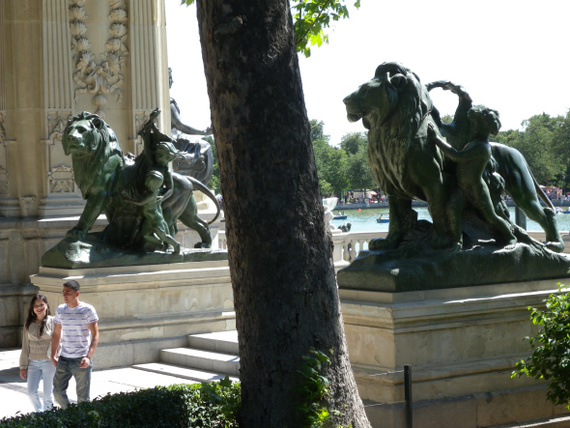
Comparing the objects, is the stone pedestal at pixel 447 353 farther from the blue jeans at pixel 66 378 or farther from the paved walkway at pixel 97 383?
the paved walkway at pixel 97 383

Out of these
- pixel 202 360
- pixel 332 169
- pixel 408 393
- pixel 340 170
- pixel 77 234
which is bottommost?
pixel 202 360

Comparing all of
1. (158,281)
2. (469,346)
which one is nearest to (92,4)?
(158,281)

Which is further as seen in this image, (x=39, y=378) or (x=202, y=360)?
(x=202, y=360)

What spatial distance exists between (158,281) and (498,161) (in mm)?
5583

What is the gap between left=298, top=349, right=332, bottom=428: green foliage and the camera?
629cm

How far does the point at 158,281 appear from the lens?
13.3 metres

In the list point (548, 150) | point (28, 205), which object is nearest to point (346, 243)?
point (28, 205)

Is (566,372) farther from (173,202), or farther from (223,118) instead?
(173,202)

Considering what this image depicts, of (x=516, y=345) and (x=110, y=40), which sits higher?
(x=110, y=40)

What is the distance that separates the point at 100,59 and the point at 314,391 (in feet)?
35.8

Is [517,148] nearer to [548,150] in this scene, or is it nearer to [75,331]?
[548,150]

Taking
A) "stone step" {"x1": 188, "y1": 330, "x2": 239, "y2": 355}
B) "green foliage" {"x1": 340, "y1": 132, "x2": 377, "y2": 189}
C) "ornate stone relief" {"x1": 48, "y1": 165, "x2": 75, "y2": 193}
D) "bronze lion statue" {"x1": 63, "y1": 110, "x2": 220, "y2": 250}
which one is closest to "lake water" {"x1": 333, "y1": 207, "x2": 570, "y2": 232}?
"green foliage" {"x1": 340, "y1": 132, "x2": 377, "y2": 189}

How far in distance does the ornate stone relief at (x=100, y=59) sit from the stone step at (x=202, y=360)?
5023 mm

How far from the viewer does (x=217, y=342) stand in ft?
41.1
